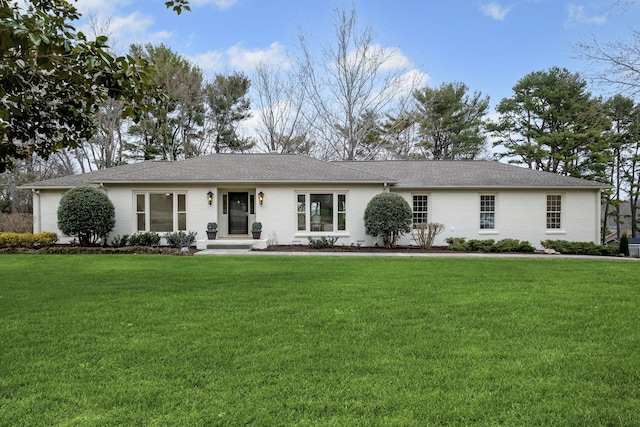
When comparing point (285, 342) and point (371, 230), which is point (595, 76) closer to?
point (371, 230)

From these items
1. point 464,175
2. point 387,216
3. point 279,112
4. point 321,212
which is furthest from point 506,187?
point 279,112

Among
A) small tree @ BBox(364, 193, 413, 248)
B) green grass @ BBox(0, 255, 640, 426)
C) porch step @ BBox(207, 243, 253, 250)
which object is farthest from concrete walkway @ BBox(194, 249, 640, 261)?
green grass @ BBox(0, 255, 640, 426)

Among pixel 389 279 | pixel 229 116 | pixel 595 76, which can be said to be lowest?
pixel 389 279

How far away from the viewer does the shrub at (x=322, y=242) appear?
540 inches

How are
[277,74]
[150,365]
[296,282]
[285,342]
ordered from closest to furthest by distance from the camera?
[150,365] → [285,342] → [296,282] → [277,74]

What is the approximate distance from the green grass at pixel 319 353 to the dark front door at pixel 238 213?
8.08 metres

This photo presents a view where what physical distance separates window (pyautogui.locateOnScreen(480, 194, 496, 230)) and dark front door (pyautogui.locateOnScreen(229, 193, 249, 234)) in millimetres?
10114

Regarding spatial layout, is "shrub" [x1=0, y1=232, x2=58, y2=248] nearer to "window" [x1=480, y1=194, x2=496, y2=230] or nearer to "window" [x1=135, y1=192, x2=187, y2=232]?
"window" [x1=135, y1=192, x2=187, y2=232]

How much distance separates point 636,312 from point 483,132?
25436mm

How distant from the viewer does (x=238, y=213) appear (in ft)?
50.2

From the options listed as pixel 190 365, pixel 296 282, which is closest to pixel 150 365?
pixel 190 365

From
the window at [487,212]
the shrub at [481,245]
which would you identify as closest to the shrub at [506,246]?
the shrub at [481,245]

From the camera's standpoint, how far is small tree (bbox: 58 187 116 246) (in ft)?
42.0

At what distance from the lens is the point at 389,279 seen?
760 centimetres
